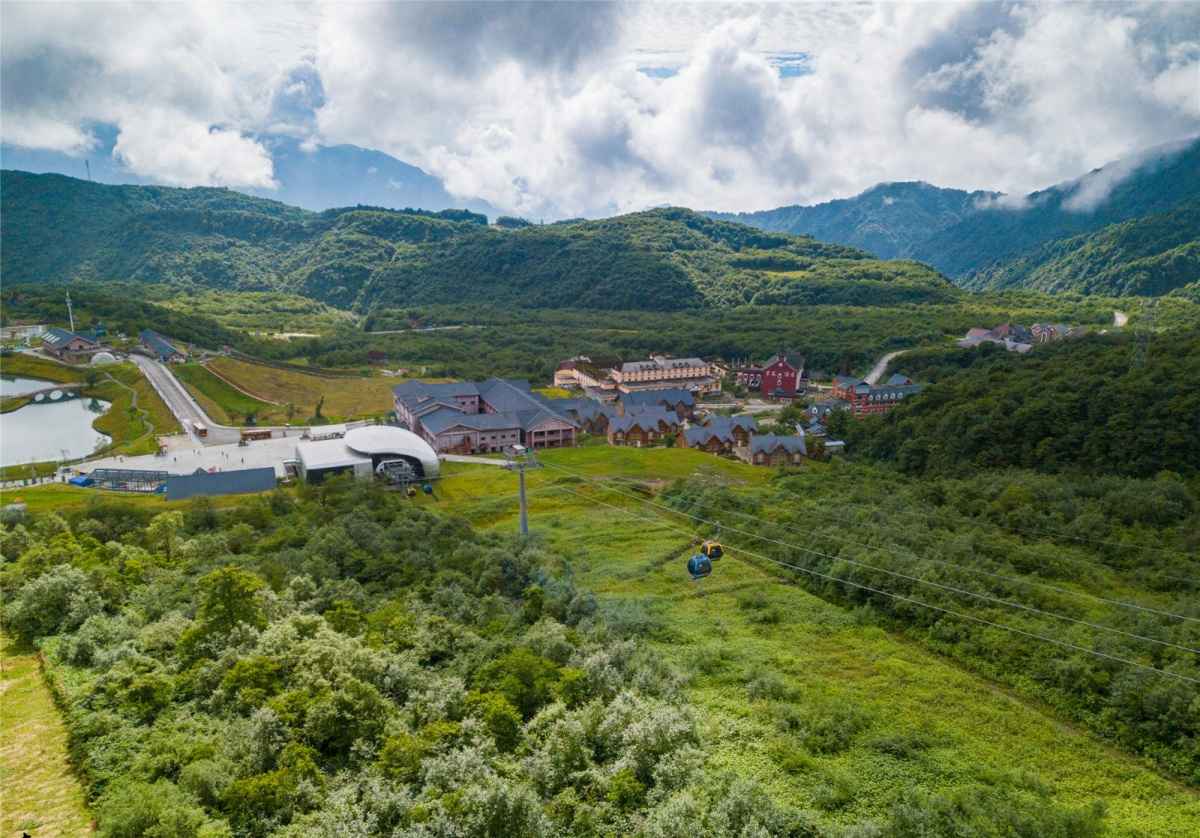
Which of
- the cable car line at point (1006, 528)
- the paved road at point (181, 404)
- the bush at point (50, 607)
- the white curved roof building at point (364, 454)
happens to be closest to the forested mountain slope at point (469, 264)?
the paved road at point (181, 404)

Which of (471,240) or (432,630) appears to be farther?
(471,240)

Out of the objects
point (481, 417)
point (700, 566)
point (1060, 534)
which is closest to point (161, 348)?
point (481, 417)

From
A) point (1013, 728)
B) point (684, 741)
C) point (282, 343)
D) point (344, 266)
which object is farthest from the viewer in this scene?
point (344, 266)

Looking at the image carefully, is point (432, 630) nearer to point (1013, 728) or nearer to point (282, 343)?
point (1013, 728)

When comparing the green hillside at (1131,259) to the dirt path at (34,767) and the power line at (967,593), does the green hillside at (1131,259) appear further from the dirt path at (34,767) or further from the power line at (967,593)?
the dirt path at (34,767)

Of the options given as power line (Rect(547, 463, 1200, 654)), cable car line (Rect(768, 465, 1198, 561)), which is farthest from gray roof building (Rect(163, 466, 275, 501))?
cable car line (Rect(768, 465, 1198, 561))

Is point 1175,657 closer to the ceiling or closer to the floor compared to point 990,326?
closer to the floor

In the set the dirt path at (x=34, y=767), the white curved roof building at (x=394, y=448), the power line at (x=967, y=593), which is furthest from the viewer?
Answer: the white curved roof building at (x=394, y=448)

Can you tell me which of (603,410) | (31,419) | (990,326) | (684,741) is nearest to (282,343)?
(31,419)
